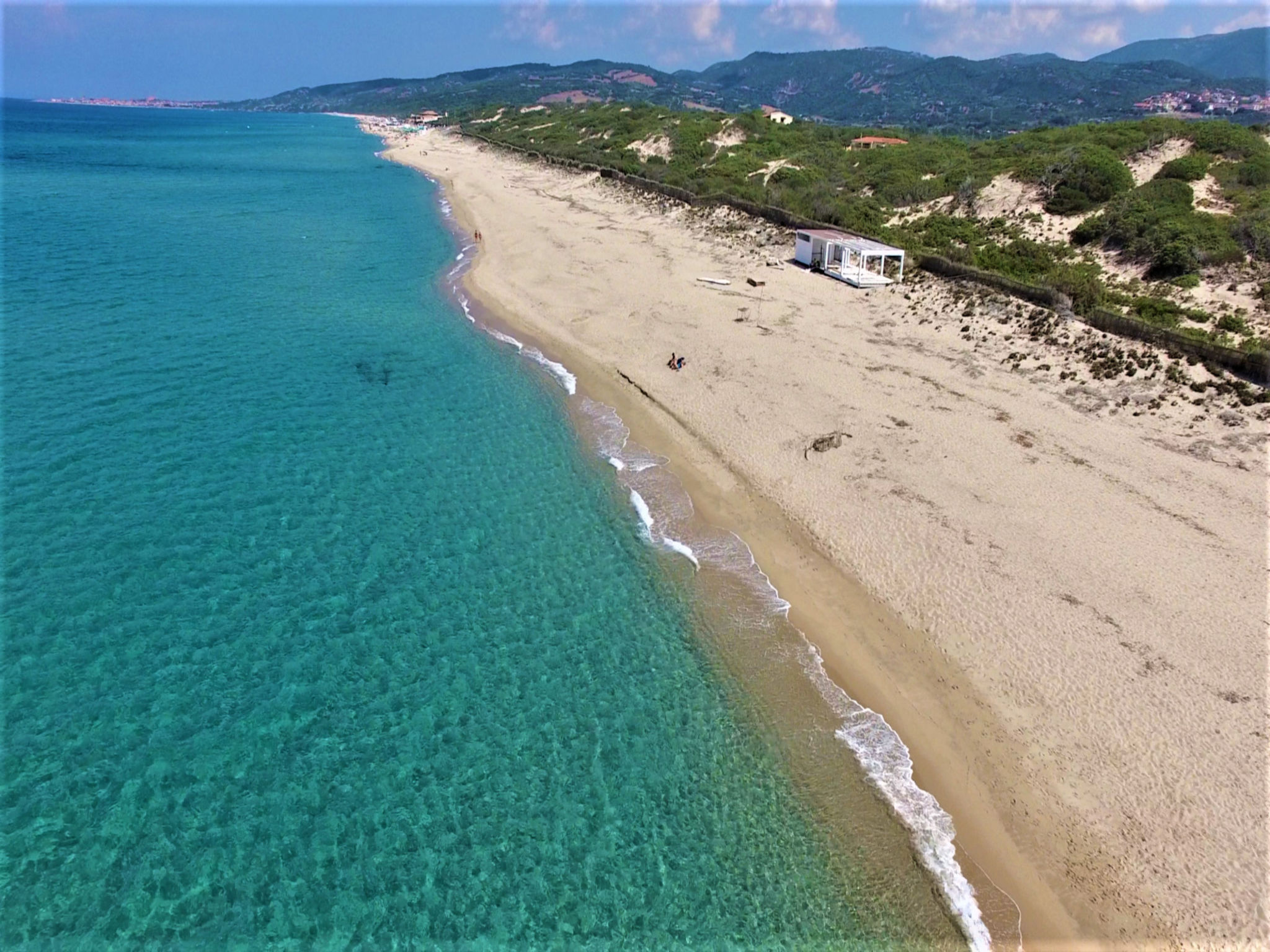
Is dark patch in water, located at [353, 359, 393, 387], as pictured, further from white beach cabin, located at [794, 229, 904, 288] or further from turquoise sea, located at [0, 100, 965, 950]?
white beach cabin, located at [794, 229, 904, 288]

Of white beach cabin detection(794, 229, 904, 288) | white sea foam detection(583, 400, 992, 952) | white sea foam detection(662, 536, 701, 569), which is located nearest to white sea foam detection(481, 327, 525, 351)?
white sea foam detection(583, 400, 992, 952)

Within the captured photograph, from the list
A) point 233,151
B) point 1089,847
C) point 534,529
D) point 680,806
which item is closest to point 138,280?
point 534,529

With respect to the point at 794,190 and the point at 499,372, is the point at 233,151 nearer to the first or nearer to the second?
the point at 794,190

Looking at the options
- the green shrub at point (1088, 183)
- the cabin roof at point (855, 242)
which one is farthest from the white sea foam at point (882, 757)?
the green shrub at point (1088, 183)

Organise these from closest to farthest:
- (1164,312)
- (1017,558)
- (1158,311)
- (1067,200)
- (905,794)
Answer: (905,794), (1017,558), (1164,312), (1158,311), (1067,200)

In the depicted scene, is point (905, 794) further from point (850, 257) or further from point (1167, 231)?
point (1167, 231)

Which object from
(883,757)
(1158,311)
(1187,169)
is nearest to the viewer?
(883,757)

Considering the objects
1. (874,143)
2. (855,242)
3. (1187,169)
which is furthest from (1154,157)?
(874,143)
